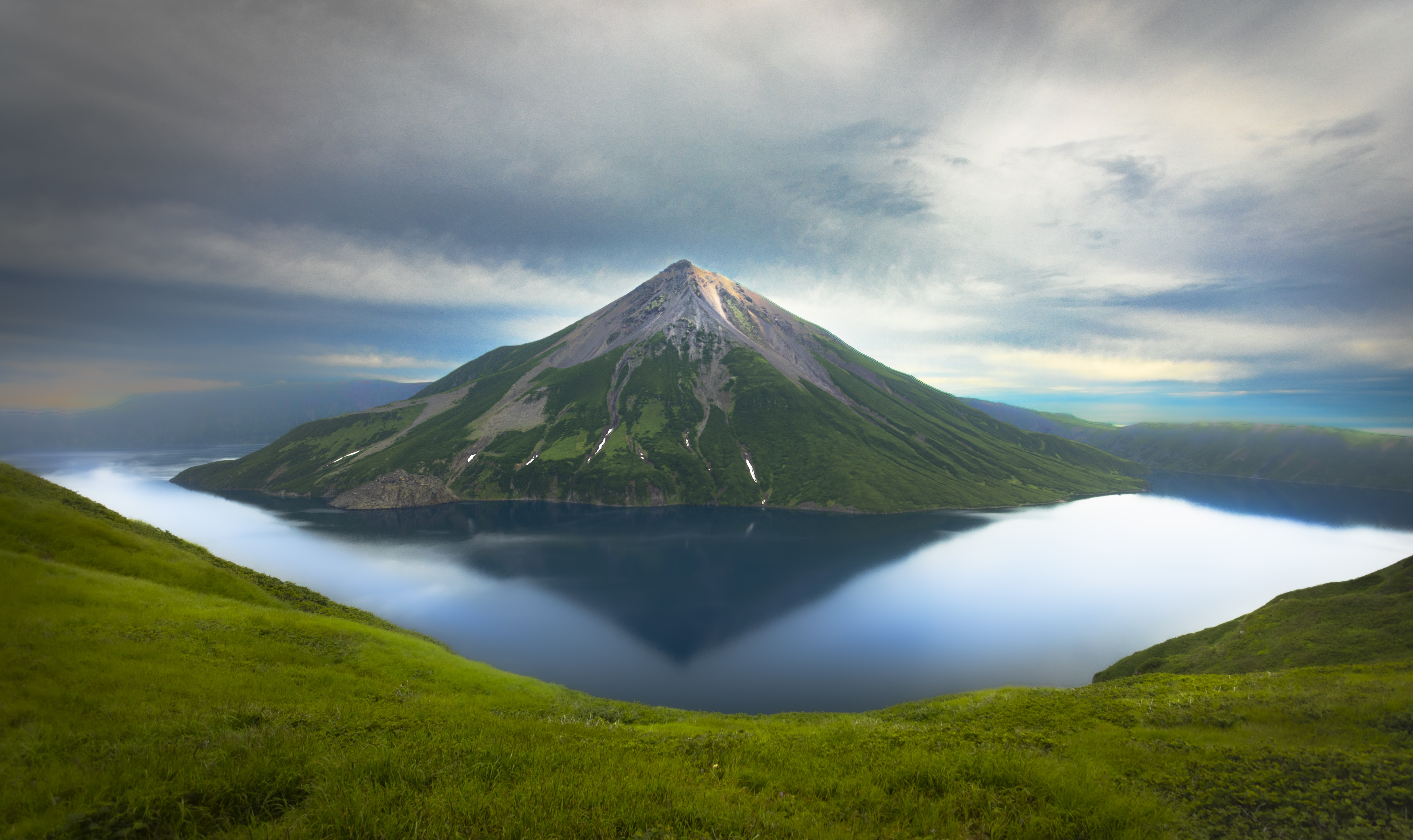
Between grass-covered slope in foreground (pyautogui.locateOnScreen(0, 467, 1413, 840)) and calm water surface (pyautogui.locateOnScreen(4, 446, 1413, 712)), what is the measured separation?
91.0ft

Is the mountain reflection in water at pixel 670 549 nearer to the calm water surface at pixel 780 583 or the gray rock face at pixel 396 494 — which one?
the calm water surface at pixel 780 583

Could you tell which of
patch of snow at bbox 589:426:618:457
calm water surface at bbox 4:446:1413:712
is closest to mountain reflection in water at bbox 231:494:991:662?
calm water surface at bbox 4:446:1413:712

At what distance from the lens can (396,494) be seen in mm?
160875

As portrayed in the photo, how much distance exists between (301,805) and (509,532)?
403 ft

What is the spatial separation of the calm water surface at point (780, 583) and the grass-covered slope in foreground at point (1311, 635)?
40.3 ft

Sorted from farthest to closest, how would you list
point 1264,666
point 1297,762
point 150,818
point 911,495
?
1. point 911,495
2. point 1264,666
3. point 1297,762
4. point 150,818

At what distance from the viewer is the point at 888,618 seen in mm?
66688

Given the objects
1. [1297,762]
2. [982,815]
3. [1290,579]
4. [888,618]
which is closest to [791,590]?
[888,618]

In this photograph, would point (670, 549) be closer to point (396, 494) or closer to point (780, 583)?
point (780, 583)

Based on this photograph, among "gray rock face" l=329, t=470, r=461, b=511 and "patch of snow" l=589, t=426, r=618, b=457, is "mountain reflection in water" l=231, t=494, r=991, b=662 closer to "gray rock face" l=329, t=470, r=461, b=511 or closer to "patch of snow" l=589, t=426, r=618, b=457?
"gray rock face" l=329, t=470, r=461, b=511

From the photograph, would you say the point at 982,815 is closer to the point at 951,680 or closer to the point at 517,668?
the point at 951,680

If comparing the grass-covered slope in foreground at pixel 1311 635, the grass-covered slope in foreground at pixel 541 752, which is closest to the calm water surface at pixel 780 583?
the grass-covered slope in foreground at pixel 1311 635

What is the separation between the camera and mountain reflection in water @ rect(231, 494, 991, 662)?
70500mm

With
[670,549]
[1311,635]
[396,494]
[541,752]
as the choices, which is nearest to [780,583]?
[670,549]
